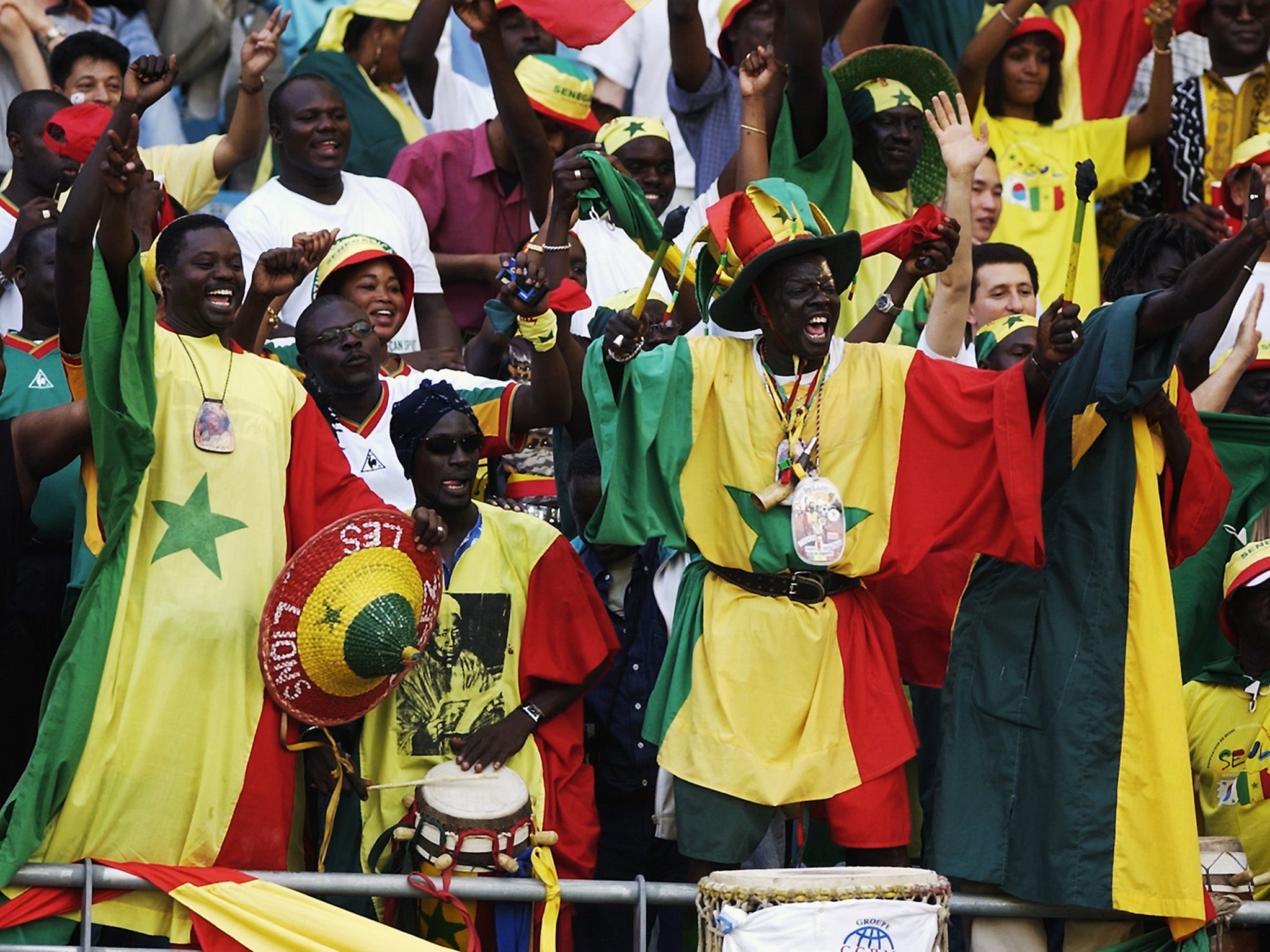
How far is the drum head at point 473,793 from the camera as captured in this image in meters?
6.23

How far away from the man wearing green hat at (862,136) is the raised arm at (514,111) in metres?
0.99

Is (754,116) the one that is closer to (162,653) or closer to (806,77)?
(806,77)

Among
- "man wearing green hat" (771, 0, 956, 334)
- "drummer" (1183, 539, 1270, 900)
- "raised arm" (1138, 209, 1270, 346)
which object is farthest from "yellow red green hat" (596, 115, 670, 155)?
"raised arm" (1138, 209, 1270, 346)

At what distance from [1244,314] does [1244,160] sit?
959 millimetres

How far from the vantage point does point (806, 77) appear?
849cm

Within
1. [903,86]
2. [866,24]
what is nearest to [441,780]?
[903,86]

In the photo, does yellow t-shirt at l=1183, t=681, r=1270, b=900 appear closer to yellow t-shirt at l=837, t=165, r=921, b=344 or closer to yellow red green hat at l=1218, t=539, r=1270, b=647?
yellow red green hat at l=1218, t=539, r=1270, b=647

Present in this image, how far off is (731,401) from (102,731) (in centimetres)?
207

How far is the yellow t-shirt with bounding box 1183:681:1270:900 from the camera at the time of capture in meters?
6.82

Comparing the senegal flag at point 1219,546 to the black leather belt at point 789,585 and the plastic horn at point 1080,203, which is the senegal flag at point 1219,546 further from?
the black leather belt at point 789,585

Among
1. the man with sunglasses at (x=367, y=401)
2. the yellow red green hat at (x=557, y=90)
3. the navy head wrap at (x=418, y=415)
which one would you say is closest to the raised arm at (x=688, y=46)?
the yellow red green hat at (x=557, y=90)

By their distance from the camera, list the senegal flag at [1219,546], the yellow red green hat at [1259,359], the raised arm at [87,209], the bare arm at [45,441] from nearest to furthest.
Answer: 1. the raised arm at [87,209]
2. the bare arm at [45,441]
3. the senegal flag at [1219,546]
4. the yellow red green hat at [1259,359]

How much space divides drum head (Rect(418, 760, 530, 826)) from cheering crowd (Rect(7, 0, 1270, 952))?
0.09 m

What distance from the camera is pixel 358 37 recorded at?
10.1 metres
